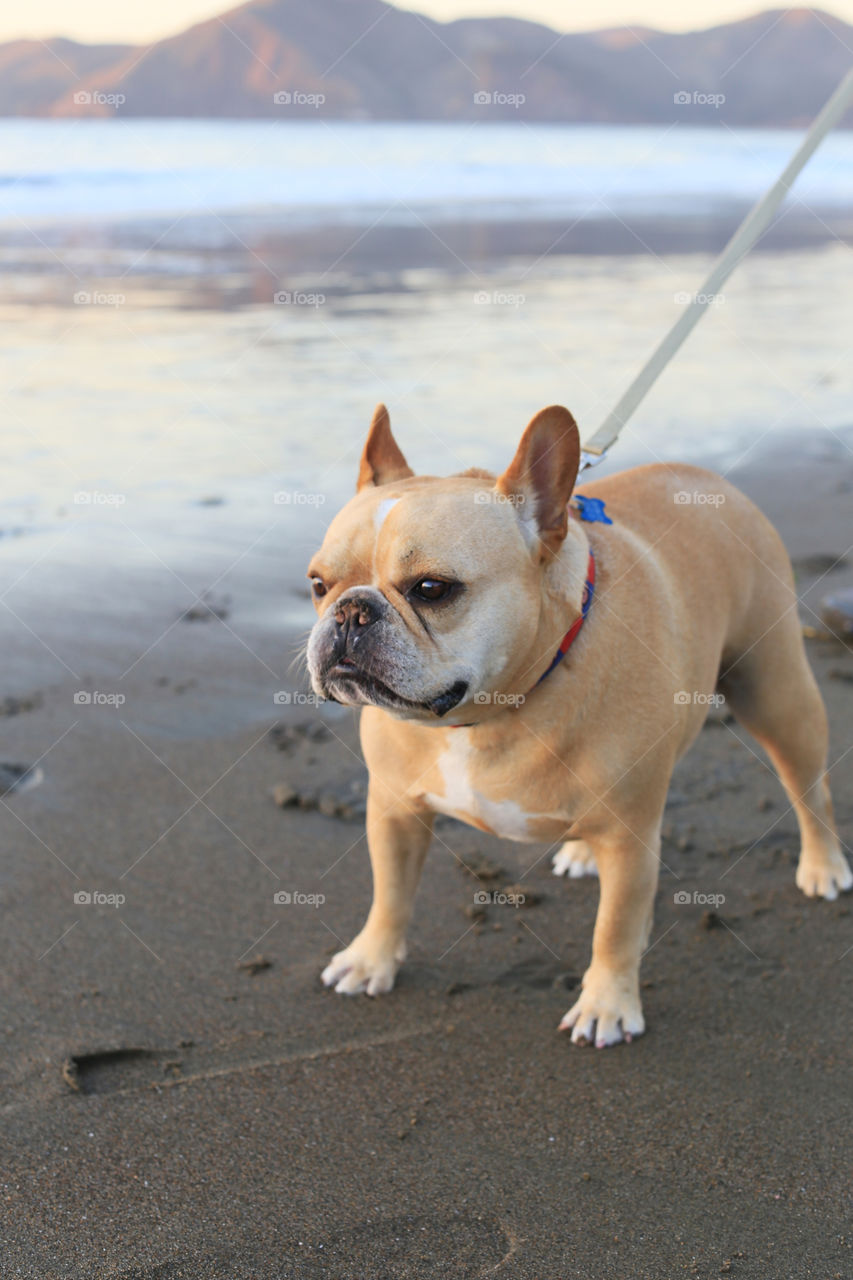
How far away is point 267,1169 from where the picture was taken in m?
2.79

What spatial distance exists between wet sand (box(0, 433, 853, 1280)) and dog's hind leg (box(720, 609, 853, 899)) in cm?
18

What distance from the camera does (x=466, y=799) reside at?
3174mm

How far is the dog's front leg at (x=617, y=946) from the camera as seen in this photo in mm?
3270

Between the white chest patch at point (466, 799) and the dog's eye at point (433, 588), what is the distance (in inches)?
19.8

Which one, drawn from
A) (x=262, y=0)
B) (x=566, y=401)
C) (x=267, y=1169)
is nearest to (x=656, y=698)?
(x=267, y=1169)

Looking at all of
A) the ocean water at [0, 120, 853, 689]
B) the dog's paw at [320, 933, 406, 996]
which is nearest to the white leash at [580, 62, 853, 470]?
the dog's paw at [320, 933, 406, 996]

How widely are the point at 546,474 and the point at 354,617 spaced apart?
600mm

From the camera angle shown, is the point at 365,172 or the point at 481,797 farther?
the point at 365,172

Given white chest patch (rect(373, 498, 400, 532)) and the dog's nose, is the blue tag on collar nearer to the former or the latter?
white chest patch (rect(373, 498, 400, 532))

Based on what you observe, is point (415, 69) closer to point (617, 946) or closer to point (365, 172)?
point (365, 172)

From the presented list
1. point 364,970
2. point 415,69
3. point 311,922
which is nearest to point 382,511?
point 364,970

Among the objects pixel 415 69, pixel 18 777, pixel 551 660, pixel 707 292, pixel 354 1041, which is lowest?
pixel 18 777

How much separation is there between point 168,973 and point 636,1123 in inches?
57.3

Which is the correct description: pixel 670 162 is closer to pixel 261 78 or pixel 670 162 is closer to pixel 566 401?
pixel 261 78
